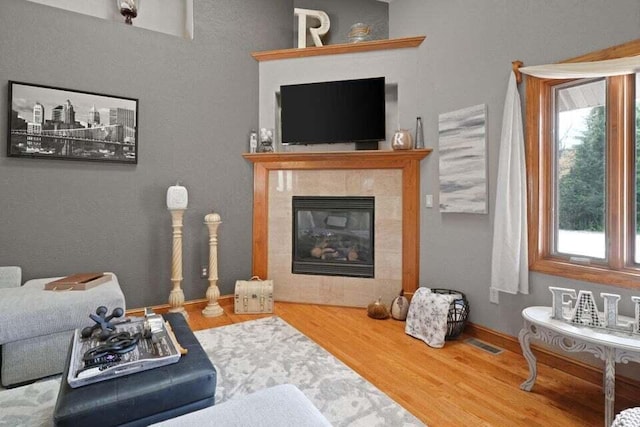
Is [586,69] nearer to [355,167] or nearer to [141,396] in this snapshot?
[355,167]

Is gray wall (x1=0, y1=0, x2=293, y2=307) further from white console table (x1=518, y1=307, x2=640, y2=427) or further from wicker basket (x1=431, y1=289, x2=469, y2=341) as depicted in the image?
white console table (x1=518, y1=307, x2=640, y2=427)

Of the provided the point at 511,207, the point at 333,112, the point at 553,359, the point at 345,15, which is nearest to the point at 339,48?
the point at 333,112

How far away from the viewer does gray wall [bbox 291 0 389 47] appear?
163 inches

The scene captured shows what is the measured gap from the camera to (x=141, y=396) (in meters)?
1.44

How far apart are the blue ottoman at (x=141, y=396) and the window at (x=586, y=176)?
7.98 ft

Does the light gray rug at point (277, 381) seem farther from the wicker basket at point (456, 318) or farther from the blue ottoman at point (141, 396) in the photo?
the wicker basket at point (456, 318)

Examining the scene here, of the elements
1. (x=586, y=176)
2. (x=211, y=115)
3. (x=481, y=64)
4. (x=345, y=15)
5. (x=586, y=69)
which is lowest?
(x=586, y=176)

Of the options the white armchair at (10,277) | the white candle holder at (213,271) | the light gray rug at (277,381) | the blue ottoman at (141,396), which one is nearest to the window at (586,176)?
the light gray rug at (277,381)

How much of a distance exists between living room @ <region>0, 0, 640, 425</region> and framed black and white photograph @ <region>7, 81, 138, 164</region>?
3.0 inches

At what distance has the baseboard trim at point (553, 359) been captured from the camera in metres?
2.15

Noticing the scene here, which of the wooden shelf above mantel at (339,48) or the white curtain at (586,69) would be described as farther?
the wooden shelf above mantel at (339,48)

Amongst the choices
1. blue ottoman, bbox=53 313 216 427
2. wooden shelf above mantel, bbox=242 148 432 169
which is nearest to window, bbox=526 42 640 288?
wooden shelf above mantel, bbox=242 148 432 169

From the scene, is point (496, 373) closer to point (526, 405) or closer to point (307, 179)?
point (526, 405)

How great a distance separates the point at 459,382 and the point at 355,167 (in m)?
2.27
